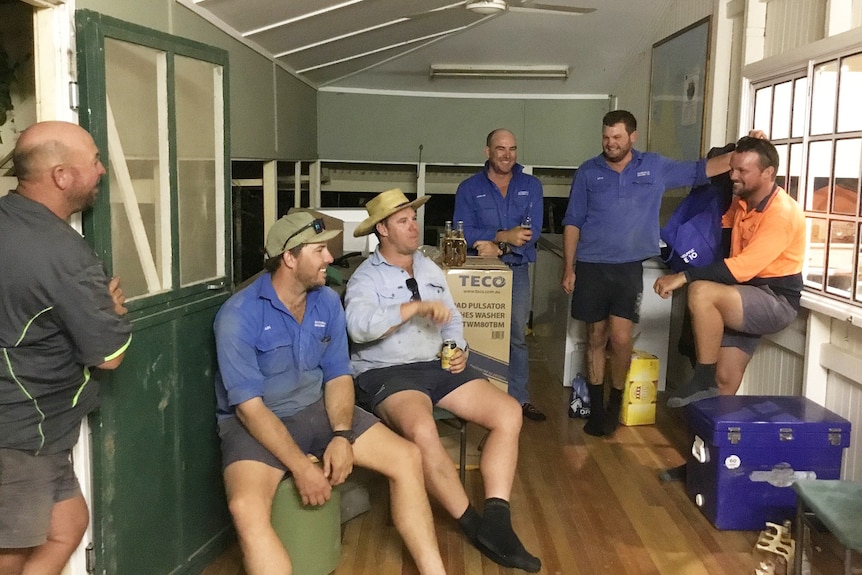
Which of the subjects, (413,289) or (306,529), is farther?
(413,289)

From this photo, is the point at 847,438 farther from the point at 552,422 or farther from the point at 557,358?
the point at 557,358

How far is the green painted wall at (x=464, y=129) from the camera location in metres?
6.30

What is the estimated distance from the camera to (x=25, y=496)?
5.94 feet

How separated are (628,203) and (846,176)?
103 cm

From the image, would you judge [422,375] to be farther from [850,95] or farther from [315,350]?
[850,95]

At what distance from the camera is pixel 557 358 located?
203 inches

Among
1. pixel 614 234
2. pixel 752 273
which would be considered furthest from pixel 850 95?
pixel 614 234

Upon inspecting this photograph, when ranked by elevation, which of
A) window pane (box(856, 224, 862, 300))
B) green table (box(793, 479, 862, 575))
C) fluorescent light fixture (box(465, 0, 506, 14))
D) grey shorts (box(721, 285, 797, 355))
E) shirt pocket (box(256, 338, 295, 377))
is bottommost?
green table (box(793, 479, 862, 575))

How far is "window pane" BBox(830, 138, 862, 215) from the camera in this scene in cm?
298

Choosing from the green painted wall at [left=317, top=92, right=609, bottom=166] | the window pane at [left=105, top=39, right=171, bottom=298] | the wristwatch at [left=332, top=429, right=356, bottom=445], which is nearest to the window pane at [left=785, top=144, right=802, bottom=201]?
the wristwatch at [left=332, top=429, right=356, bottom=445]

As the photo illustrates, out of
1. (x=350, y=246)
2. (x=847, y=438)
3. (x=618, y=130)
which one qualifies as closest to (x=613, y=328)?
(x=618, y=130)

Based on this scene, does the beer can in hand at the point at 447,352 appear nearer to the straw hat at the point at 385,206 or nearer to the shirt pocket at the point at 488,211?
the straw hat at the point at 385,206

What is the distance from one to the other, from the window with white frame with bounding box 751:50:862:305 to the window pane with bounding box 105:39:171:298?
258 cm

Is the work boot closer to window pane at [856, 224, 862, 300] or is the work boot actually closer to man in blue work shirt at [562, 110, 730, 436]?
man in blue work shirt at [562, 110, 730, 436]
